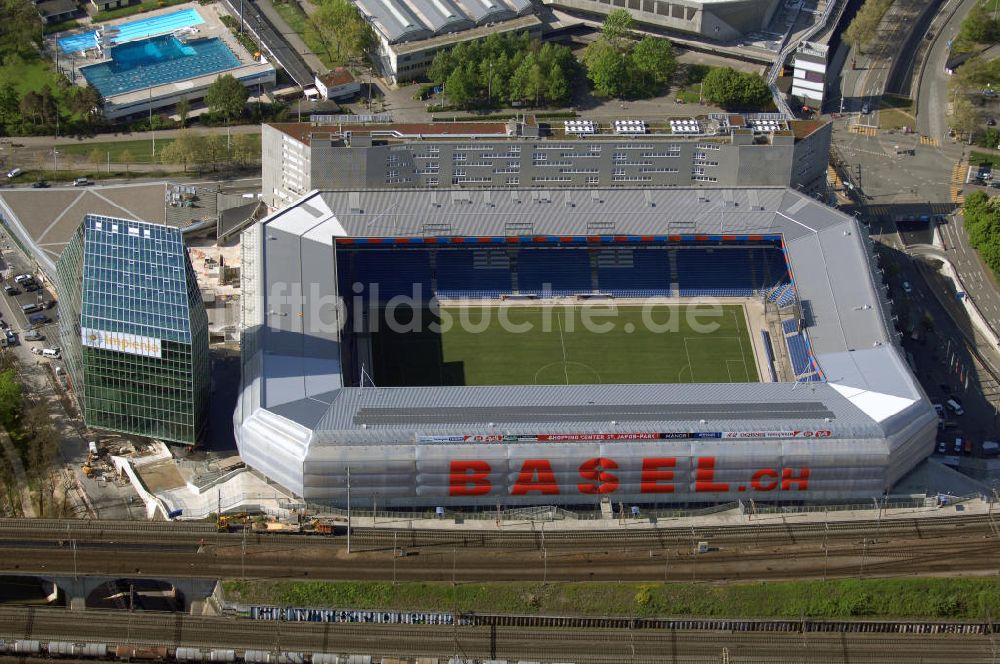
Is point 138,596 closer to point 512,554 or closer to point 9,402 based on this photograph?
point 9,402

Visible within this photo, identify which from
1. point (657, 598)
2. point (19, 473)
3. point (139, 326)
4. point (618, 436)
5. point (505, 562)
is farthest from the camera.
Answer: point (19, 473)

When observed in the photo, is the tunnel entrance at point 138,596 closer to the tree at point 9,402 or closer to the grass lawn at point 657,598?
the grass lawn at point 657,598

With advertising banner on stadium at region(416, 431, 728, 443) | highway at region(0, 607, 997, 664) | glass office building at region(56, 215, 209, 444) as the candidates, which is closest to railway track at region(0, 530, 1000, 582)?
highway at region(0, 607, 997, 664)

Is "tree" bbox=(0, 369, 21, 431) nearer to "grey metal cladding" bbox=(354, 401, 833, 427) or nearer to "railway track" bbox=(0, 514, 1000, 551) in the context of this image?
"railway track" bbox=(0, 514, 1000, 551)

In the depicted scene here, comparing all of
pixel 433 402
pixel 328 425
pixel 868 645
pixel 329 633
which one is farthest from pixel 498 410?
pixel 868 645

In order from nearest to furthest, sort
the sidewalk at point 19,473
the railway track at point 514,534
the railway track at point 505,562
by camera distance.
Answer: the railway track at point 505,562
the railway track at point 514,534
the sidewalk at point 19,473

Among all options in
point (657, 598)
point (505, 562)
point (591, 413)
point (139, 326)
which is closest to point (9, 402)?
point (139, 326)

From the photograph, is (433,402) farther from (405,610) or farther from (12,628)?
(12,628)

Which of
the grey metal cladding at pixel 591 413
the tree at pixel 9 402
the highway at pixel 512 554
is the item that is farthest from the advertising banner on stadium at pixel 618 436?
the tree at pixel 9 402
